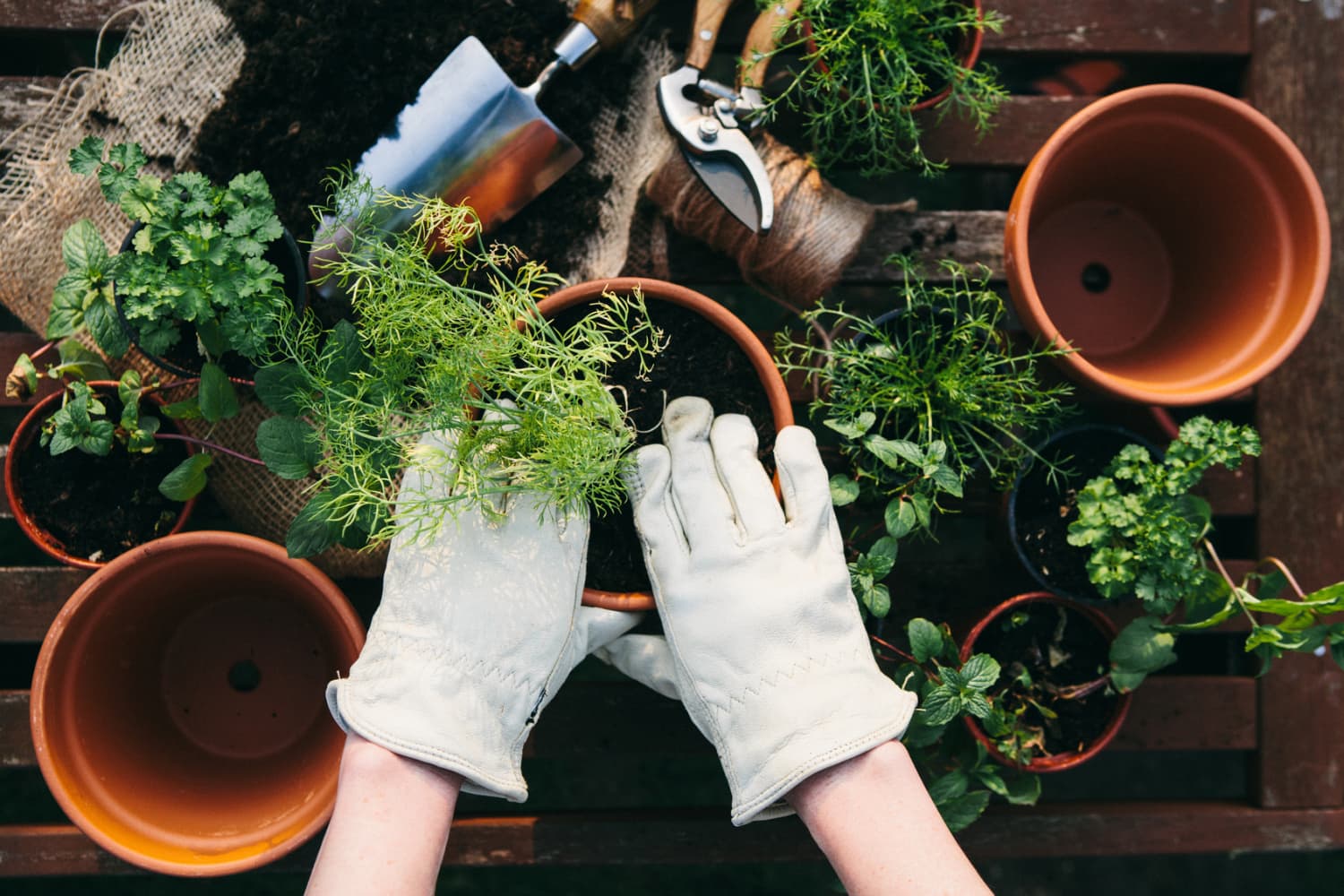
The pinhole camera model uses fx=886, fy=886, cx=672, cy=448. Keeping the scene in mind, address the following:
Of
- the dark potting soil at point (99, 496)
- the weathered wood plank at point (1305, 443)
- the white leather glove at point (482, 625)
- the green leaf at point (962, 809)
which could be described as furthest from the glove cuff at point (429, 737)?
the weathered wood plank at point (1305, 443)

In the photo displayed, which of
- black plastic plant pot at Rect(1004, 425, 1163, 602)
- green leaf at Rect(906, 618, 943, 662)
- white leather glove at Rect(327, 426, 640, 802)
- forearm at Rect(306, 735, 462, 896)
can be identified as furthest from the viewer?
black plastic plant pot at Rect(1004, 425, 1163, 602)

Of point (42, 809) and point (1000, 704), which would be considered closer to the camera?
point (1000, 704)

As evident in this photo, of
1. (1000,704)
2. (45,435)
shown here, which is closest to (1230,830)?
(1000,704)

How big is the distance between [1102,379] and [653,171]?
0.59 m

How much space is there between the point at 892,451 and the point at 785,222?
308 millimetres

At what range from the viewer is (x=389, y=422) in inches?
36.6

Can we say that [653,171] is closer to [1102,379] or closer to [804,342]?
[804,342]

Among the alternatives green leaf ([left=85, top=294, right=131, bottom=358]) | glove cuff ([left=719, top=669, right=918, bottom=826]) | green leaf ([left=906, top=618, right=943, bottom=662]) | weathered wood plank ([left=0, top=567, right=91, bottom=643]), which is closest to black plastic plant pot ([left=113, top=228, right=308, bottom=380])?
green leaf ([left=85, top=294, right=131, bottom=358])

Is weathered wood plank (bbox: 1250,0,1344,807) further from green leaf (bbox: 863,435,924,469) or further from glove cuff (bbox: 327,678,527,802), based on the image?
glove cuff (bbox: 327,678,527,802)

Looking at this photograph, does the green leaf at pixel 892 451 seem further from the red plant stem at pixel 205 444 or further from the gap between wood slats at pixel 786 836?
the red plant stem at pixel 205 444

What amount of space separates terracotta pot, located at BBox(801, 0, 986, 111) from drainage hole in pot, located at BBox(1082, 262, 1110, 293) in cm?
31

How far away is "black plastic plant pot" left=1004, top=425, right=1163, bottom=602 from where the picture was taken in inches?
44.1

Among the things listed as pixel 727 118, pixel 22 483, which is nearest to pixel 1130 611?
pixel 727 118

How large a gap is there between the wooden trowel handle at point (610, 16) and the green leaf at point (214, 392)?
58cm
